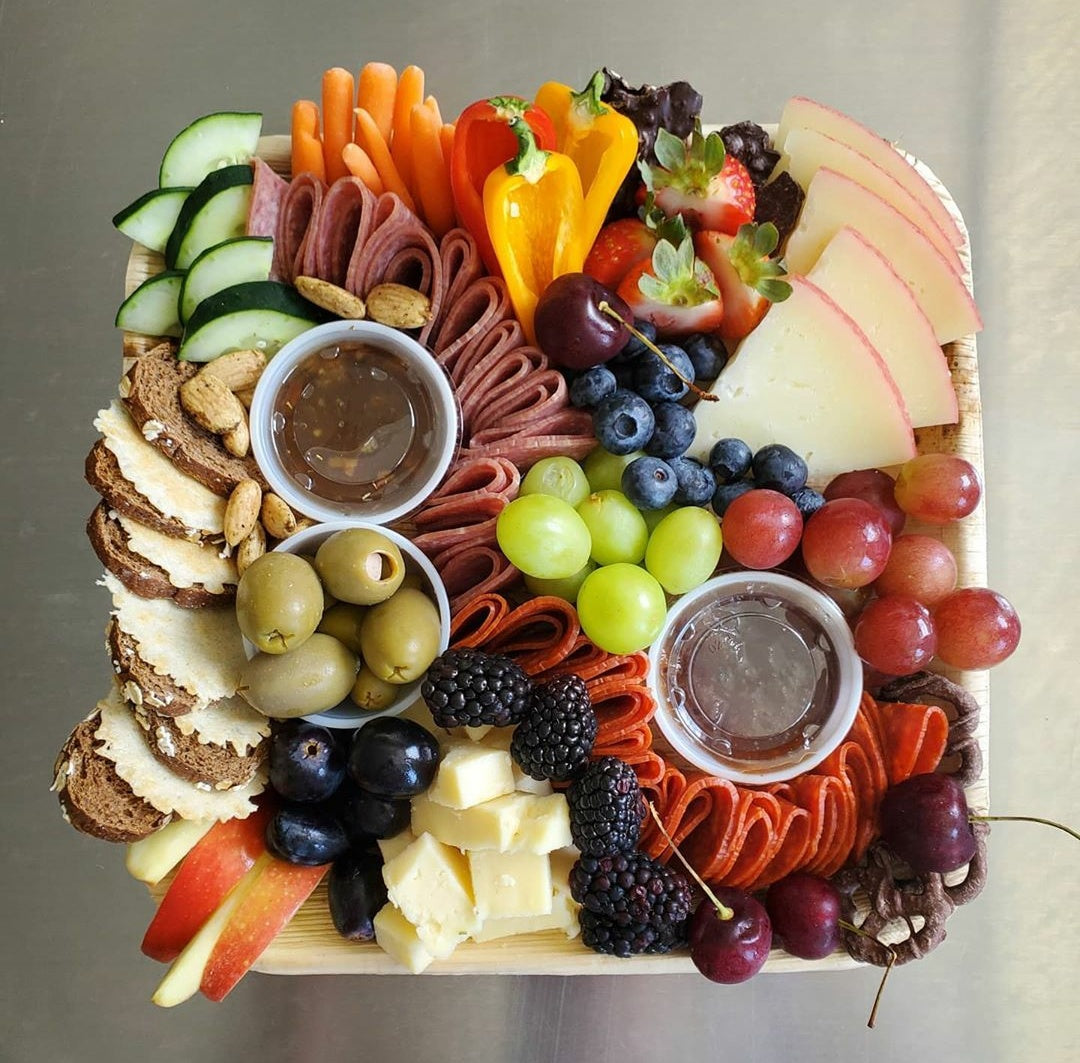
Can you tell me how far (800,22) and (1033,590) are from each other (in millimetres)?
1020

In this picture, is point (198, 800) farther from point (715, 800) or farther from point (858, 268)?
point (858, 268)

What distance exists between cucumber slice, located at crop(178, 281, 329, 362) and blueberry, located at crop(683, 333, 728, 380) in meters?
0.49

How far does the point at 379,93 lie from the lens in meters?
1.25

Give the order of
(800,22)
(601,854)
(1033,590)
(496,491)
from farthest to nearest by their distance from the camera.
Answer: (800,22)
(1033,590)
(496,491)
(601,854)

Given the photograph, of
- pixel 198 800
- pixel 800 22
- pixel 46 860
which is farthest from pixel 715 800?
pixel 800 22

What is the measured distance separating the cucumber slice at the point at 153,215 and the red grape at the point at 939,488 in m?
1.00

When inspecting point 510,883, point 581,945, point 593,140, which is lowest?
point 581,945

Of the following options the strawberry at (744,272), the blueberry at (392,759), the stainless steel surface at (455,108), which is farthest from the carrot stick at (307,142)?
the blueberry at (392,759)

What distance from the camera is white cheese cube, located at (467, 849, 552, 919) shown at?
1.09 m

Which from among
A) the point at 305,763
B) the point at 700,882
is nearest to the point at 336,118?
the point at 305,763

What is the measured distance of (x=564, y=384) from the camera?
46.9 inches

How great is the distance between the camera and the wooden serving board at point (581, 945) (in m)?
1.16

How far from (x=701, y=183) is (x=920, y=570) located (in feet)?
1.80

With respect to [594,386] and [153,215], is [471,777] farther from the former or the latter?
[153,215]
